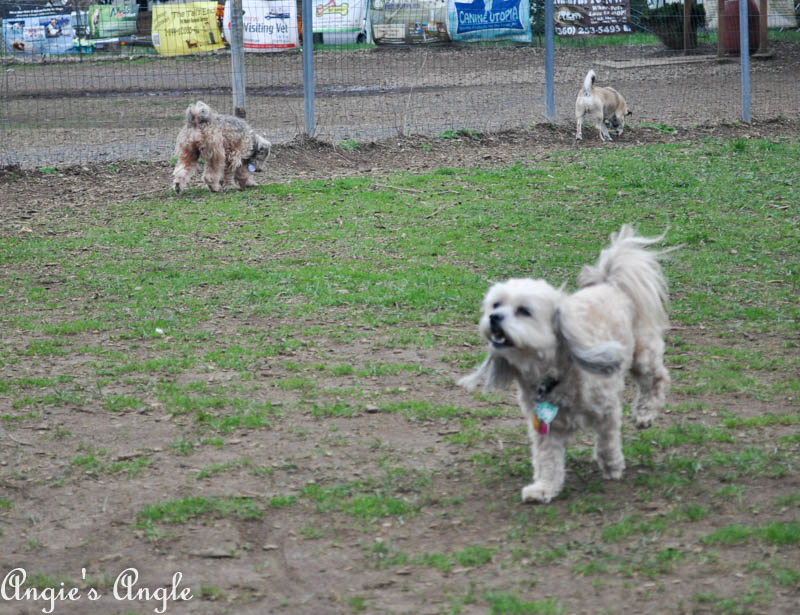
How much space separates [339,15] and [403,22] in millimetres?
1698

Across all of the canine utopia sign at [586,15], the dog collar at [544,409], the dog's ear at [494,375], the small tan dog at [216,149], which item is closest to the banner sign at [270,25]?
the canine utopia sign at [586,15]

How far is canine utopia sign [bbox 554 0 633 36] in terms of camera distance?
17.5 m

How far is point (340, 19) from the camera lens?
22078mm

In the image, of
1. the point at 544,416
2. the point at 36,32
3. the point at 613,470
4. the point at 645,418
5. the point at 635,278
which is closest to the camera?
the point at 544,416

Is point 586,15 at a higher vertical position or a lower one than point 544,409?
higher

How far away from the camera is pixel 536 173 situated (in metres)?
11.8

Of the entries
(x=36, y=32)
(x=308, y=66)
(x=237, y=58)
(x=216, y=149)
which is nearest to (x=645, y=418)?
(x=216, y=149)

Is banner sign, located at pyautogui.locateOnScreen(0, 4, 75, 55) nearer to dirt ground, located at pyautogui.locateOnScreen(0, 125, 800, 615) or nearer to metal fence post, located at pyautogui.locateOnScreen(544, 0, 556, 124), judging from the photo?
metal fence post, located at pyautogui.locateOnScreen(544, 0, 556, 124)

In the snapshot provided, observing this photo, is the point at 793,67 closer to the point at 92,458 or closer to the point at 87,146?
the point at 87,146

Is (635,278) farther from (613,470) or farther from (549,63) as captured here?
(549,63)

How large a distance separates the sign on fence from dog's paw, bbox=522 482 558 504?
1869 centimetres

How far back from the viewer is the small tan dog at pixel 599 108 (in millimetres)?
14047

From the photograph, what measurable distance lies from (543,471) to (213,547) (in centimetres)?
147

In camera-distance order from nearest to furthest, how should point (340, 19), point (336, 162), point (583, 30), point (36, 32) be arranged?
point (336, 162)
point (583, 30)
point (340, 19)
point (36, 32)
